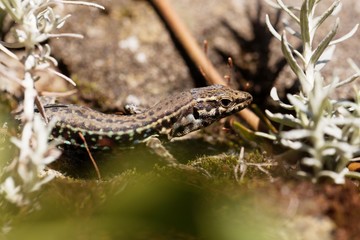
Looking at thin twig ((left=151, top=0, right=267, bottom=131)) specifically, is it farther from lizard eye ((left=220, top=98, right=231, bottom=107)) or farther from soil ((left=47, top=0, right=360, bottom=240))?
lizard eye ((left=220, top=98, right=231, bottom=107))

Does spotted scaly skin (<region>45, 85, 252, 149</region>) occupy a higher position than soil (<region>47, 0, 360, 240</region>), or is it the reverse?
soil (<region>47, 0, 360, 240</region>)

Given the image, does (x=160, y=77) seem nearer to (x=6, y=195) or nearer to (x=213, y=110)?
(x=213, y=110)

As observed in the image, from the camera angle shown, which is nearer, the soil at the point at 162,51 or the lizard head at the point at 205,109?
the lizard head at the point at 205,109

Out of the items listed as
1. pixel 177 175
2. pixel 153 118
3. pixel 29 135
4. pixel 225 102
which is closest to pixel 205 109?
pixel 225 102

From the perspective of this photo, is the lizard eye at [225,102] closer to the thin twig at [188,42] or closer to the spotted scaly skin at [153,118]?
the spotted scaly skin at [153,118]

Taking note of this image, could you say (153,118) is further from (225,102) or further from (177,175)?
(177,175)

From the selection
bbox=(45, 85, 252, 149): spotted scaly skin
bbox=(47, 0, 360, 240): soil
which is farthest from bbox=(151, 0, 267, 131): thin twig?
bbox=(45, 85, 252, 149): spotted scaly skin

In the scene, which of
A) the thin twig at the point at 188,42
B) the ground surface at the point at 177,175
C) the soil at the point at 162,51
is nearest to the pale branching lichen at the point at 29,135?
the ground surface at the point at 177,175
